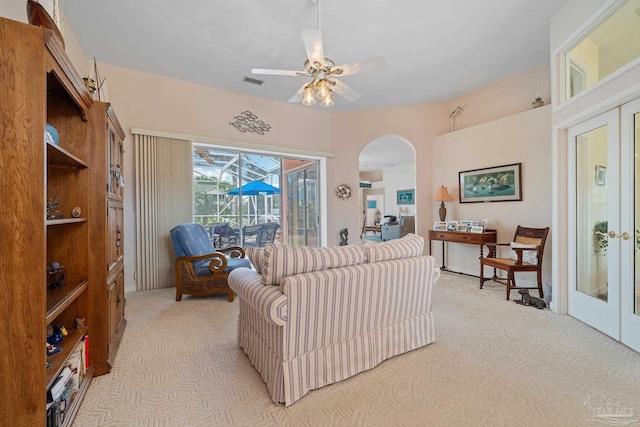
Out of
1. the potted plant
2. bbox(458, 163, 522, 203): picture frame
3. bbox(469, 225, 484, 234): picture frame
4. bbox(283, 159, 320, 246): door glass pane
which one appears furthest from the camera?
bbox(283, 159, 320, 246): door glass pane

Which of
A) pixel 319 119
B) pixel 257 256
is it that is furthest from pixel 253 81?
pixel 257 256

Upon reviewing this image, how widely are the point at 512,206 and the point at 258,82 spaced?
426 centimetres

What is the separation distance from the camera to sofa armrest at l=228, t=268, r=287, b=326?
1504 millimetres

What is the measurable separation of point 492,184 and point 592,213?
1762 mm

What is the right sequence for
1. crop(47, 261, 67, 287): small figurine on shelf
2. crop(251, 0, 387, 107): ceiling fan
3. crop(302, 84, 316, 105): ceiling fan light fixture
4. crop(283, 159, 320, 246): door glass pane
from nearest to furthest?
crop(47, 261, 67, 287): small figurine on shelf, crop(251, 0, 387, 107): ceiling fan, crop(302, 84, 316, 105): ceiling fan light fixture, crop(283, 159, 320, 246): door glass pane

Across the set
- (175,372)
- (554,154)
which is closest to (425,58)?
(554,154)

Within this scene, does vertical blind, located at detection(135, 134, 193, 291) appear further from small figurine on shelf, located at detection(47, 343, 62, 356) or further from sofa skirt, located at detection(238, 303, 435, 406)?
small figurine on shelf, located at detection(47, 343, 62, 356)

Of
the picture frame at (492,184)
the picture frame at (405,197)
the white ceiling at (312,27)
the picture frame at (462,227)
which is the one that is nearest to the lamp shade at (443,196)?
the picture frame at (492,184)

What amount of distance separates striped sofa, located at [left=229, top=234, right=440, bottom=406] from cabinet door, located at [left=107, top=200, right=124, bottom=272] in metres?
0.91

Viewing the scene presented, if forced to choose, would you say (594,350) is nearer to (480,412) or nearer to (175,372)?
(480,412)

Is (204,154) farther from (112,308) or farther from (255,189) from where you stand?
→ (112,308)

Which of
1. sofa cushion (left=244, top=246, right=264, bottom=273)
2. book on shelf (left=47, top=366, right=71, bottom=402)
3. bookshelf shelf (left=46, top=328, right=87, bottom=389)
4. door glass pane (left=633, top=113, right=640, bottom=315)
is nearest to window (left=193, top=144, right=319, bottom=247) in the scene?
bookshelf shelf (left=46, top=328, right=87, bottom=389)

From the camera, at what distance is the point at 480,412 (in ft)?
4.94

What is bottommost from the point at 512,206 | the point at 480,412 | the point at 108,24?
the point at 480,412
